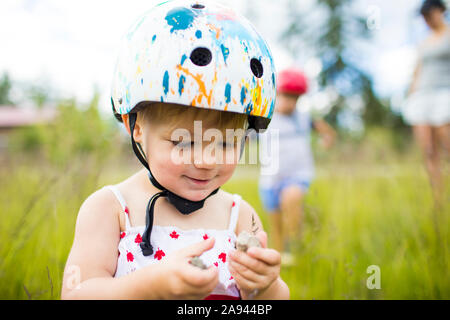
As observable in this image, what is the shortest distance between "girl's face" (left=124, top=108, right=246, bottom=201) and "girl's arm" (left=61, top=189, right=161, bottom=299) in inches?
9.7

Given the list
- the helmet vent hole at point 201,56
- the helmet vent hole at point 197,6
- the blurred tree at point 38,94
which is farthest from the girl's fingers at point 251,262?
the blurred tree at point 38,94

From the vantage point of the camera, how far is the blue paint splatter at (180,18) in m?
1.49

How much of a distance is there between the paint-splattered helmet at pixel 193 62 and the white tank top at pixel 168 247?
0.46m

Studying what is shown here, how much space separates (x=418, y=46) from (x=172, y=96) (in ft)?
15.0

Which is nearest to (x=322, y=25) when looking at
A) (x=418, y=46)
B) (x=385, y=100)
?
(x=385, y=100)

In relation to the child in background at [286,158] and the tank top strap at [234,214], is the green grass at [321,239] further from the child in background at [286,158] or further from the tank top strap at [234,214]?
the tank top strap at [234,214]

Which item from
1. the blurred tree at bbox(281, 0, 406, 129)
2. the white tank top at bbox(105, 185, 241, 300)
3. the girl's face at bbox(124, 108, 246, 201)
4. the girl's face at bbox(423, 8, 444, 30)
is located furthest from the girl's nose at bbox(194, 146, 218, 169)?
the blurred tree at bbox(281, 0, 406, 129)

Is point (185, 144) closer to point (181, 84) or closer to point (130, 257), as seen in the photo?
point (181, 84)

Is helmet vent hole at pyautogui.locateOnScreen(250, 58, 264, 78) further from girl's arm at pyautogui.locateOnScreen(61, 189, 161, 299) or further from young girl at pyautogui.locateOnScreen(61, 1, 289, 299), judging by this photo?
girl's arm at pyautogui.locateOnScreen(61, 189, 161, 299)

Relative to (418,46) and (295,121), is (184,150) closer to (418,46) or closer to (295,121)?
(295,121)

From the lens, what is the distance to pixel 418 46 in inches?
190

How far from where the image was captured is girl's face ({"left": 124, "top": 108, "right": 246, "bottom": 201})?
1.40 meters

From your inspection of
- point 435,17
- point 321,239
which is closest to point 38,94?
point 321,239
